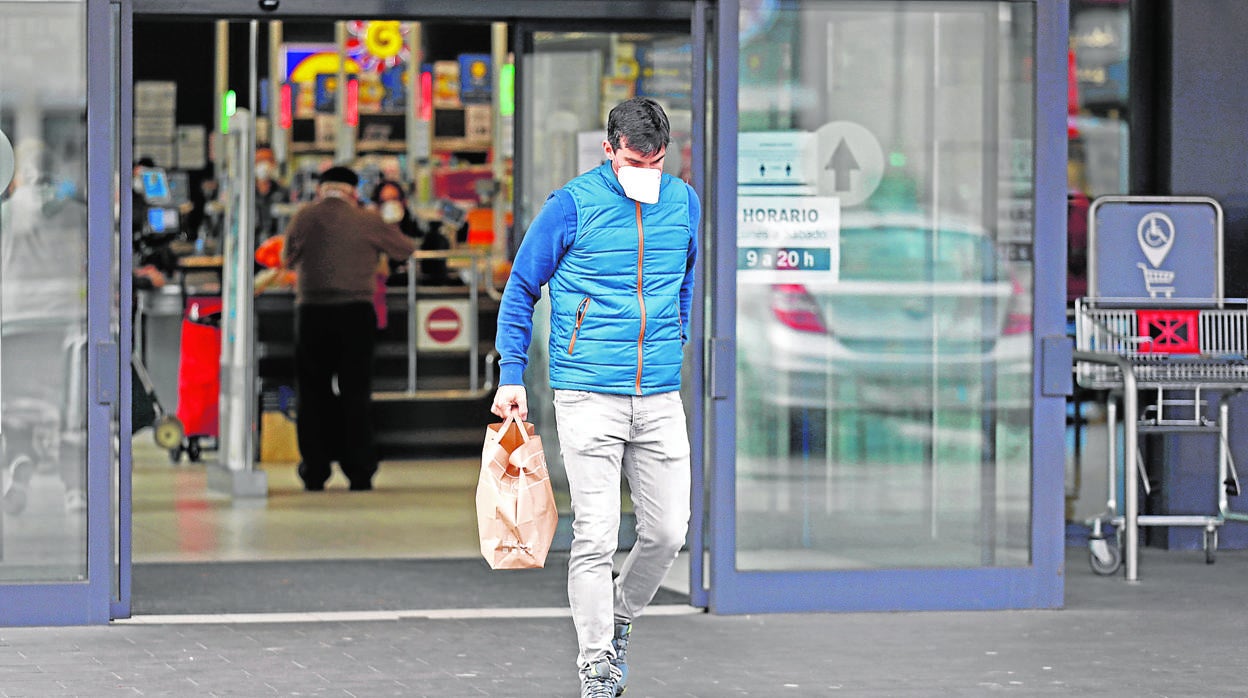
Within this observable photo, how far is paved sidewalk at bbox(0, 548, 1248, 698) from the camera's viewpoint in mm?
6496

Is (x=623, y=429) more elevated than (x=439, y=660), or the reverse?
(x=623, y=429)

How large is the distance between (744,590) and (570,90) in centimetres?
316

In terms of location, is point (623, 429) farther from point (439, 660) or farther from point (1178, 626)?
point (1178, 626)

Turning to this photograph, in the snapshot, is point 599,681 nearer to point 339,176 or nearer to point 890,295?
point 890,295

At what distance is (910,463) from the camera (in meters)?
8.19

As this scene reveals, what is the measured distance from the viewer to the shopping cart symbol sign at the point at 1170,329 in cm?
934

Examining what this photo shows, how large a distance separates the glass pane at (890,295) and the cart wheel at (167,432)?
718 centimetres

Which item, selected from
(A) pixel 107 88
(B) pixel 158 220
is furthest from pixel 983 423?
(B) pixel 158 220

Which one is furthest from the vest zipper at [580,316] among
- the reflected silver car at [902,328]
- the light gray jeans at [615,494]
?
the reflected silver car at [902,328]

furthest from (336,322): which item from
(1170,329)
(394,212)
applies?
(1170,329)

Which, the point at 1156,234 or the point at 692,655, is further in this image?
the point at 1156,234

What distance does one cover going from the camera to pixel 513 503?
19.5ft

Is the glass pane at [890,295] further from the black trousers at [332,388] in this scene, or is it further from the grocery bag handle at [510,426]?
the black trousers at [332,388]

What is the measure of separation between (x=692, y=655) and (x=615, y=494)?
1159 millimetres
